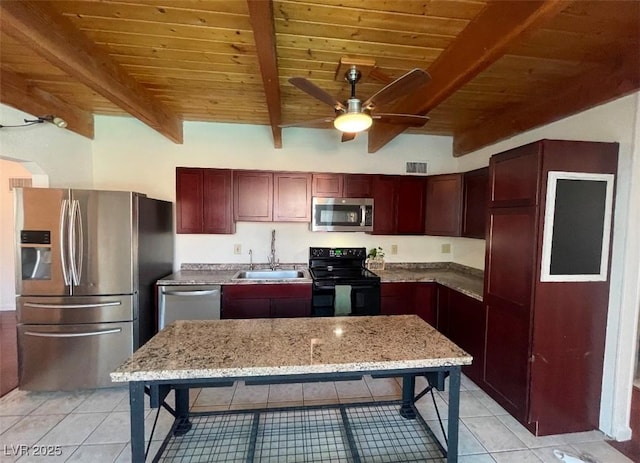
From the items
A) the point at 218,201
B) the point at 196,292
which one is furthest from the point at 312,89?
the point at 196,292

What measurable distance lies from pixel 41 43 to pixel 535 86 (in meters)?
3.56

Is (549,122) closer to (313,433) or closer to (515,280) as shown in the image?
(515,280)

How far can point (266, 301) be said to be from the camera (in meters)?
3.23

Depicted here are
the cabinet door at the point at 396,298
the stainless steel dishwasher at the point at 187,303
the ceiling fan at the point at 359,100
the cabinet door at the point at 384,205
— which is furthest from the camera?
the cabinet door at the point at 384,205

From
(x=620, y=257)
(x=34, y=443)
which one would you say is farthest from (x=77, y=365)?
(x=620, y=257)

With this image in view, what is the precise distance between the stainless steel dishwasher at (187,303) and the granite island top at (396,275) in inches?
2.5

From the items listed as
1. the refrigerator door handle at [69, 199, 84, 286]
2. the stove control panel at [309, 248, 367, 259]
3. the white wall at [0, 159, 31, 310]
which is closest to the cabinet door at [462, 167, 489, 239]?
the stove control panel at [309, 248, 367, 259]

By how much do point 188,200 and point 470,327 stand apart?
131 inches

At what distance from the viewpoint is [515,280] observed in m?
2.29

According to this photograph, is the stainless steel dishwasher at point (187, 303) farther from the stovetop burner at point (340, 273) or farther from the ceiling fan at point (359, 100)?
the ceiling fan at point (359, 100)

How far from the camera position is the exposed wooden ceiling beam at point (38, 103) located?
2486 millimetres

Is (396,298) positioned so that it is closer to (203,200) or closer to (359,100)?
(359,100)

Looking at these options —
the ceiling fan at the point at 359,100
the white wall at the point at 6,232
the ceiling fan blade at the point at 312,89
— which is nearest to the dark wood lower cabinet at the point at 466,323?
the ceiling fan at the point at 359,100

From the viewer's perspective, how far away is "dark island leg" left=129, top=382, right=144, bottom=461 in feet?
4.48
